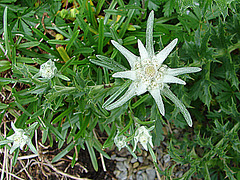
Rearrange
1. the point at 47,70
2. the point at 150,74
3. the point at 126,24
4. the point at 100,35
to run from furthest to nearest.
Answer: the point at 126,24 → the point at 100,35 → the point at 47,70 → the point at 150,74

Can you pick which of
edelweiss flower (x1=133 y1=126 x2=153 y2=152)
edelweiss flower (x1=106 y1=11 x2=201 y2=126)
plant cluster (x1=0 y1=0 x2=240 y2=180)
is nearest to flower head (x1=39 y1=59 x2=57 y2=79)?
→ plant cluster (x1=0 y1=0 x2=240 y2=180)

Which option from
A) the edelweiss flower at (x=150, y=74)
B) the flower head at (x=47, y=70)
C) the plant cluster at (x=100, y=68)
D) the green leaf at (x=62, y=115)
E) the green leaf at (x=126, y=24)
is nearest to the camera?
the edelweiss flower at (x=150, y=74)

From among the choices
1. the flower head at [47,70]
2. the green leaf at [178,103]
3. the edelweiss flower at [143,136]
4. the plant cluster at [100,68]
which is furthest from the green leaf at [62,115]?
the green leaf at [178,103]

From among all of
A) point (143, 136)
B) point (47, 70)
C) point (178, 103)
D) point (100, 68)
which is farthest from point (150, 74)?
point (100, 68)

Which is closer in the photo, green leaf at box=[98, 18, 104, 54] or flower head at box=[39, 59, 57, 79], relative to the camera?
flower head at box=[39, 59, 57, 79]

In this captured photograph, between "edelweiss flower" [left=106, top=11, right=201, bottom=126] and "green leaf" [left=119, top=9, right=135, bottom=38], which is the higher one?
"green leaf" [left=119, top=9, right=135, bottom=38]

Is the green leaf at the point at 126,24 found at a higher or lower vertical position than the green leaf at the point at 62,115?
higher

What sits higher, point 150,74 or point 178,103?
point 150,74

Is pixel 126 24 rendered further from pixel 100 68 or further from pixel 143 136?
pixel 143 136

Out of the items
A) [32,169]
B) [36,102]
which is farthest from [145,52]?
[32,169]

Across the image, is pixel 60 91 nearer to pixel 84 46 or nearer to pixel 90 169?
pixel 84 46

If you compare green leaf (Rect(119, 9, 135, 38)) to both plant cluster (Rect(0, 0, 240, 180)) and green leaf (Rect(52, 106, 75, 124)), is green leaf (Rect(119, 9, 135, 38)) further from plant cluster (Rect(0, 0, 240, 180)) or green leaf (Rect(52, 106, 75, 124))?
green leaf (Rect(52, 106, 75, 124))

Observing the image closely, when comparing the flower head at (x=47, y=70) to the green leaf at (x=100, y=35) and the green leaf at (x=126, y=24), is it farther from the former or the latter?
the green leaf at (x=126, y=24)
